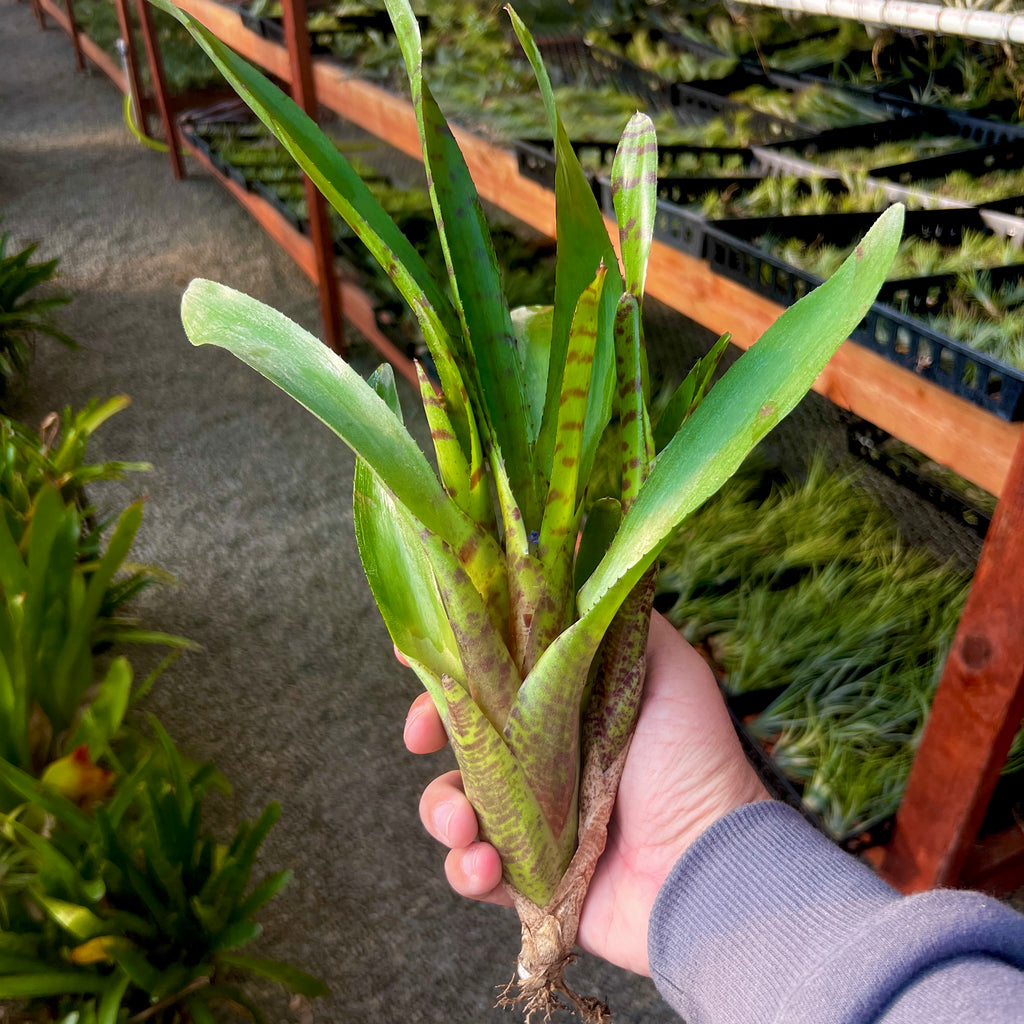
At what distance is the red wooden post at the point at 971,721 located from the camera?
67 cm

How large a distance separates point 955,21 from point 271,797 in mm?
1317

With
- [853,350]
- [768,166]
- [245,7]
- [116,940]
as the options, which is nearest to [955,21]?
[853,350]

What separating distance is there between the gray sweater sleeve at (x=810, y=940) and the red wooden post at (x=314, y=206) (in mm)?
1548

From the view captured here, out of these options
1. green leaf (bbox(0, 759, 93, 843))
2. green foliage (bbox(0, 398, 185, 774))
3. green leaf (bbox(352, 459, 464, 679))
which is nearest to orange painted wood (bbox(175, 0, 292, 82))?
green foliage (bbox(0, 398, 185, 774))

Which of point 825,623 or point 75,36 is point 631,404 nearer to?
point 825,623

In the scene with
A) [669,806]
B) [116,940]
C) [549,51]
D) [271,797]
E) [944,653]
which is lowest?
[271,797]

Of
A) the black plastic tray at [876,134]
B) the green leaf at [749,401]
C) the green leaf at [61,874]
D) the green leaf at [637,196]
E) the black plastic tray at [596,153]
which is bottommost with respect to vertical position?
the green leaf at [61,874]

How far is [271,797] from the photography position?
1.40 m

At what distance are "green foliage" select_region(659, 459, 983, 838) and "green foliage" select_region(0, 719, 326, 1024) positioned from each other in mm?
615

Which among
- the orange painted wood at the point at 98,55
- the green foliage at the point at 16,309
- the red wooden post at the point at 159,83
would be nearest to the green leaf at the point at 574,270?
the green foliage at the point at 16,309

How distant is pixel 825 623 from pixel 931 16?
69 cm

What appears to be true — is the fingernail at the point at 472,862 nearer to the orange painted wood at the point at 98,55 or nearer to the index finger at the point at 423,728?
the index finger at the point at 423,728

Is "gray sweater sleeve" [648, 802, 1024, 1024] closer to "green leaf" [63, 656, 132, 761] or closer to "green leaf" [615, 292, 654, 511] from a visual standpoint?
"green leaf" [615, 292, 654, 511]

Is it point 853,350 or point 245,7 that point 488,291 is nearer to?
point 853,350
